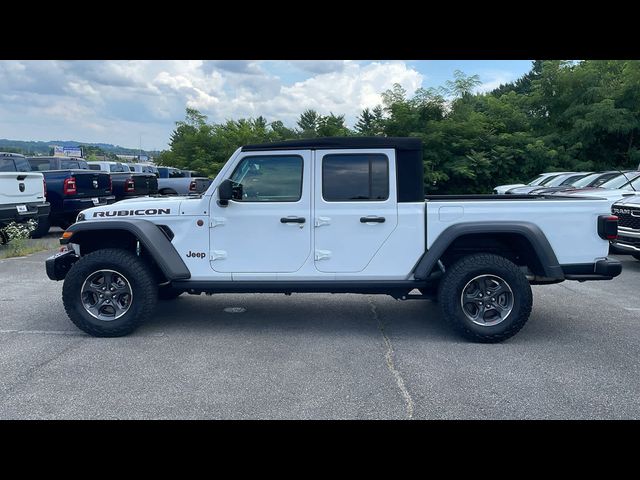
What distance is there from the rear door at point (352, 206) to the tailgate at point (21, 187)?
7.55 metres

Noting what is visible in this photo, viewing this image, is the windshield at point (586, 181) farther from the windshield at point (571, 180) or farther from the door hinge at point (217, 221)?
the door hinge at point (217, 221)

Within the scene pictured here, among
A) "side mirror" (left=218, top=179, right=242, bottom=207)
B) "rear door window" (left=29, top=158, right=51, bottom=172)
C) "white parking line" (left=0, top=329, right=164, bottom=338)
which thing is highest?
"rear door window" (left=29, top=158, right=51, bottom=172)

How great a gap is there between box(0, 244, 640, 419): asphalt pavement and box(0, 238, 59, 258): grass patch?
3891 millimetres

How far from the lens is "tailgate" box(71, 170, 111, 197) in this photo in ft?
41.3

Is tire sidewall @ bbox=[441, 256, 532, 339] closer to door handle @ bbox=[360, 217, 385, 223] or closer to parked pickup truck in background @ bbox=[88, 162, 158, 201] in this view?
door handle @ bbox=[360, 217, 385, 223]

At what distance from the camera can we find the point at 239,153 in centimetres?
535

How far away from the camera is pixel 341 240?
17.0 ft

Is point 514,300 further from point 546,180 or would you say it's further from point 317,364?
point 546,180

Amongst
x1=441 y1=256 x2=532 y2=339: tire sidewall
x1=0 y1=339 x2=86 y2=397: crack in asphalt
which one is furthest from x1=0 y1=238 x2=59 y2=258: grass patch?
x1=441 y1=256 x2=532 y2=339: tire sidewall

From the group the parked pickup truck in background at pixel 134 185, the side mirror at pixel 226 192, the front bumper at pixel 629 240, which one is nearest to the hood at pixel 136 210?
the side mirror at pixel 226 192

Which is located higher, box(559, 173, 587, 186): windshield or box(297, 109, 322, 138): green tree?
box(297, 109, 322, 138): green tree

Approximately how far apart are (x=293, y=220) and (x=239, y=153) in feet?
2.98

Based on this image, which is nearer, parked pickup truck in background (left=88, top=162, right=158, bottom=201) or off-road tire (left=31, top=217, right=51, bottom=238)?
off-road tire (left=31, top=217, right=51, bottom=238)
